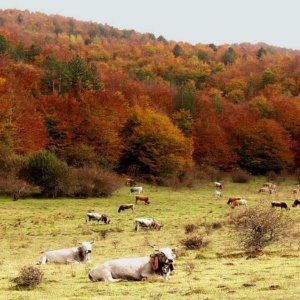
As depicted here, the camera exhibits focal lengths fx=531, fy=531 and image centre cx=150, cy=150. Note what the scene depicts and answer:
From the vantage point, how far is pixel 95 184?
5388 centimetres

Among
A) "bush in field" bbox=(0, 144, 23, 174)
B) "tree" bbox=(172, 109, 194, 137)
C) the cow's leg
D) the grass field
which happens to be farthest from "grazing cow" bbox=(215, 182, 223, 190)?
the cow's leg

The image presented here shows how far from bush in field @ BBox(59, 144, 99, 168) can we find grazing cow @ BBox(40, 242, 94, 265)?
4305cm

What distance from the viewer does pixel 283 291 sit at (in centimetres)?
1167

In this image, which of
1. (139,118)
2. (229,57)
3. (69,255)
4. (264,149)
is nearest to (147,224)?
(69,255)

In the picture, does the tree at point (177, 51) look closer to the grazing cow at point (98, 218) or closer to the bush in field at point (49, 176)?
the bush in field at point (49, 176)

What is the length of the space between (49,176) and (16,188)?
136 inches

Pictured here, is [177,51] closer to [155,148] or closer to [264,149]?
[264,149]

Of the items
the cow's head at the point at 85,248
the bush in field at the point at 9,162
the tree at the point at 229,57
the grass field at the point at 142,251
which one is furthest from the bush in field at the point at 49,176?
the tree at the point at 229,57

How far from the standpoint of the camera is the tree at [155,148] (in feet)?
232

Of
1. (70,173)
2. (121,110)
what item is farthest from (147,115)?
(70,173)

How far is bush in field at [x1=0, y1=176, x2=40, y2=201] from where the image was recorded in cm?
4969

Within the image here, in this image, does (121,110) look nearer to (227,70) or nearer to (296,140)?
(296,140)

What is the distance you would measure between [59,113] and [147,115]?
40.8ft

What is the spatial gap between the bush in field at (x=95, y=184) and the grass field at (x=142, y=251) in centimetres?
143
